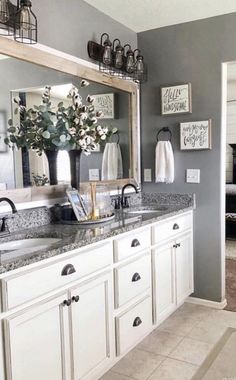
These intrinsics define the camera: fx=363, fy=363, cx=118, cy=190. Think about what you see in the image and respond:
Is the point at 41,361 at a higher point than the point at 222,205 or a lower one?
lower

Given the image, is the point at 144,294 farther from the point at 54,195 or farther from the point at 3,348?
the point at 3,348

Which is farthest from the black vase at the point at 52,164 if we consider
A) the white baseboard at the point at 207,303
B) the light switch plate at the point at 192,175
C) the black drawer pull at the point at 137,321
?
the white baseboard at the point at 207,303

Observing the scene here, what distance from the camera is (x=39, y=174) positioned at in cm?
240

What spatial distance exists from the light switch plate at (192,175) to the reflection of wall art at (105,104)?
2.75 ft

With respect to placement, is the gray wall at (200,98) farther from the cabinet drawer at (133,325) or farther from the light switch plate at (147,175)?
the cabinet drawer at (133,325)

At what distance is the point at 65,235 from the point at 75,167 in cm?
71

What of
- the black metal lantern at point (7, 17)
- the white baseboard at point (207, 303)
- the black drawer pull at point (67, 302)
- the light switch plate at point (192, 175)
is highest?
the black metal lantern at point (7, 17)

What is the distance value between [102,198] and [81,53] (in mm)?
1087

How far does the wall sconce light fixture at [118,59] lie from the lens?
9.16ft

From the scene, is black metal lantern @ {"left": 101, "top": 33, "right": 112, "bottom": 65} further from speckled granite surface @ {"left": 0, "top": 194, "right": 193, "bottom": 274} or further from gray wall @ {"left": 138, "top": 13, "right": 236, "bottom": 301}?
speckled granite surface @ {"left": 0, "top": 194, "right": 193, "bottom": 274}

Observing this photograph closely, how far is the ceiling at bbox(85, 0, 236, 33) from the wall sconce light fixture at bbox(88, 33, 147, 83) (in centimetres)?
19

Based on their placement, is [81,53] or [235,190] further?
[235,190]

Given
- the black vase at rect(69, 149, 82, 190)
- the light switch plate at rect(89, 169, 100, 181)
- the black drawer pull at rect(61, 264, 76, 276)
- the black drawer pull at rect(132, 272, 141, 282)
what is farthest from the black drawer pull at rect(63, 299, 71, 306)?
the light switch plate at rect(89, 169, 100, 181)

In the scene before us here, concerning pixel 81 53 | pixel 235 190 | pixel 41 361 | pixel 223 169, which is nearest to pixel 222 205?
pixel 223 169
